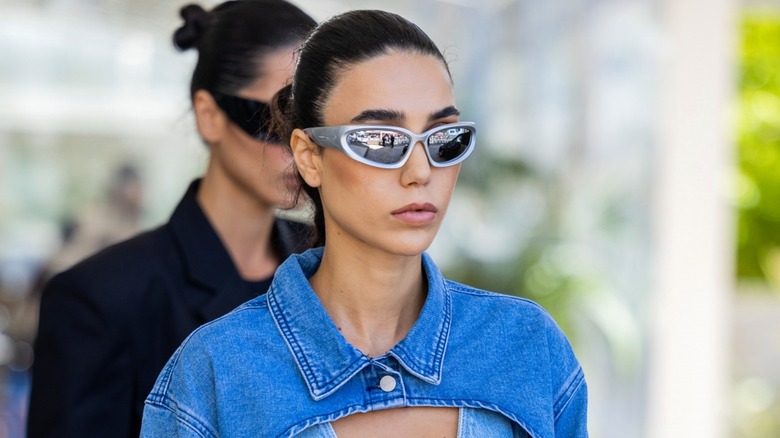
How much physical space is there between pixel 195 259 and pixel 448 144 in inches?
43.1

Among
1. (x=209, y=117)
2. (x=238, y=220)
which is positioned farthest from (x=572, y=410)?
(x=209, y=117)

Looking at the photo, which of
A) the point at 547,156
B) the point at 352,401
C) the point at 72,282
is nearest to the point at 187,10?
the point at 72,282

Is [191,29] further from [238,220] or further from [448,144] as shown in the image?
[448,144]

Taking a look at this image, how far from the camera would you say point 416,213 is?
1.78 m

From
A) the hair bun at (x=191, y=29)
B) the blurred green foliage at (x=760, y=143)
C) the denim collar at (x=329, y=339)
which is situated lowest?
the blurred green foliage at (x=760, y=143)

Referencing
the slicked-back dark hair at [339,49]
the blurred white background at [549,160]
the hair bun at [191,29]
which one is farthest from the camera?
the blurred white background at [549,160]

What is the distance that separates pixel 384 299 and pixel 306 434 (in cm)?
26

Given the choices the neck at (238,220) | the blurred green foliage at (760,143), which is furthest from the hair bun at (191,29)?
the blurred green foliage at (760,143)

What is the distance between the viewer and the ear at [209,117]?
2.87m

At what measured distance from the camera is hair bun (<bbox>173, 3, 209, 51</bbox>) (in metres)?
2.99

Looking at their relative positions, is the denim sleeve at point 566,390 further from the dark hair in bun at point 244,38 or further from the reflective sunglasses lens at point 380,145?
the dark hair in bun at point 244,38

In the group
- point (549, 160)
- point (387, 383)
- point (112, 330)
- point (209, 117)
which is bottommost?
point (549, 160)

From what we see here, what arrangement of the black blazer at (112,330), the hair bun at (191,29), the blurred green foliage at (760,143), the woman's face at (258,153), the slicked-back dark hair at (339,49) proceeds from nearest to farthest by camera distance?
the slicked-back dark hair at (339,49) < the black blazer at (112,330) < the woman's face at (258,153) < the hair bun at (191,29) < the blurred green foliage at (760,143)

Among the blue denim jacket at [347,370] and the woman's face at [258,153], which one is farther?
the woman's face at [258,153]
